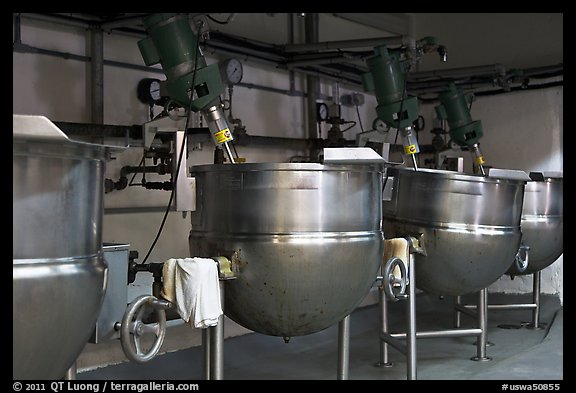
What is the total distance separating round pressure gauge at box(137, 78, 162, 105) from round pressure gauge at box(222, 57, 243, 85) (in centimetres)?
35

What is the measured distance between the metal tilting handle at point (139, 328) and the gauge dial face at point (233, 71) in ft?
5.77

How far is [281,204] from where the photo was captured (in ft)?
5.51

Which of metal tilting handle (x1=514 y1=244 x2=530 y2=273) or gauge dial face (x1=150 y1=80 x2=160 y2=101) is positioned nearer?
gauge dial face (x1=150 y1=80 x2=160 y2=101)

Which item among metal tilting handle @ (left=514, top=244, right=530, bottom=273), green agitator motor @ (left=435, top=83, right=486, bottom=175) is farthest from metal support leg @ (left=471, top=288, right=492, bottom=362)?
green agitator motor @ (left=435, top=83, right=486, bottom=175)

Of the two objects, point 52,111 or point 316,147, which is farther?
point 316,147

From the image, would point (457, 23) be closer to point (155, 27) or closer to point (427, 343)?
point (427, 343)

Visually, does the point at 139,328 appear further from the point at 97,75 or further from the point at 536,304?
the point at 536,304

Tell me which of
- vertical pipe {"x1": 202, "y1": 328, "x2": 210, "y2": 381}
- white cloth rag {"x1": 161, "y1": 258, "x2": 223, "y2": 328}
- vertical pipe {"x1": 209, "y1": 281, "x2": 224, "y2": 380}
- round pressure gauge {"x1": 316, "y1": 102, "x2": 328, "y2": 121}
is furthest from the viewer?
round pressure gauge {"x1": 316, "y1": 102, "x2": 328, "y2": 121}

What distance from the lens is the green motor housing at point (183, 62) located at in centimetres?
215

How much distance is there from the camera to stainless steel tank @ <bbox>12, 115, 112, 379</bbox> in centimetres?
112

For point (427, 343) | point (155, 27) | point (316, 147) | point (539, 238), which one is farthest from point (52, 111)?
point (539, 238)

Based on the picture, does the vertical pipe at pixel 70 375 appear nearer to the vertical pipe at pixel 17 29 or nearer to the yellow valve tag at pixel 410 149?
the vertical pipe at pixel 17 29

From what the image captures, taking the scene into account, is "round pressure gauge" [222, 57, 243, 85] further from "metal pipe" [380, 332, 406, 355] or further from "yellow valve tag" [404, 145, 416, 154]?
"metal pipe" [380, 332, 406, 355]

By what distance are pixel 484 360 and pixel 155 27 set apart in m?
2.06
